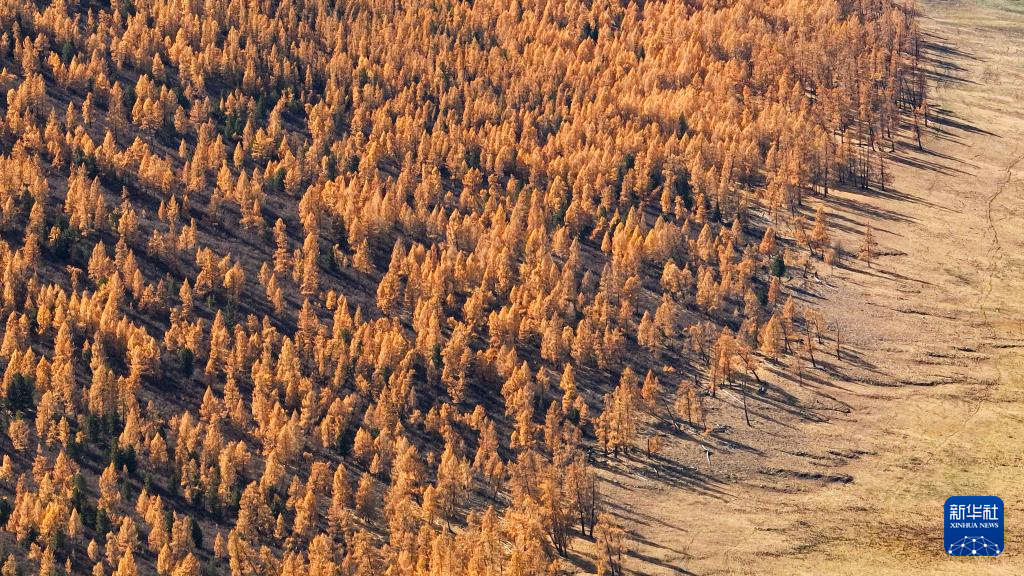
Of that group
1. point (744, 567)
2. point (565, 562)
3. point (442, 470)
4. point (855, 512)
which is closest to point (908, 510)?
point (855, 512)

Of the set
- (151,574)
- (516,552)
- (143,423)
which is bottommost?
(151,574)

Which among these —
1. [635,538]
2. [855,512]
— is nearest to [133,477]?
[635,538]

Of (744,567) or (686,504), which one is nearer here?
(744,567)

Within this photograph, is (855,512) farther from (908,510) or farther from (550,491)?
(550,491)

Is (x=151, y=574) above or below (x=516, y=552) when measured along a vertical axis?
below

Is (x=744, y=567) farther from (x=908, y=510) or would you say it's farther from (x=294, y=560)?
(x=294, y=560)

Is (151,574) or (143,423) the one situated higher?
(143,423)
